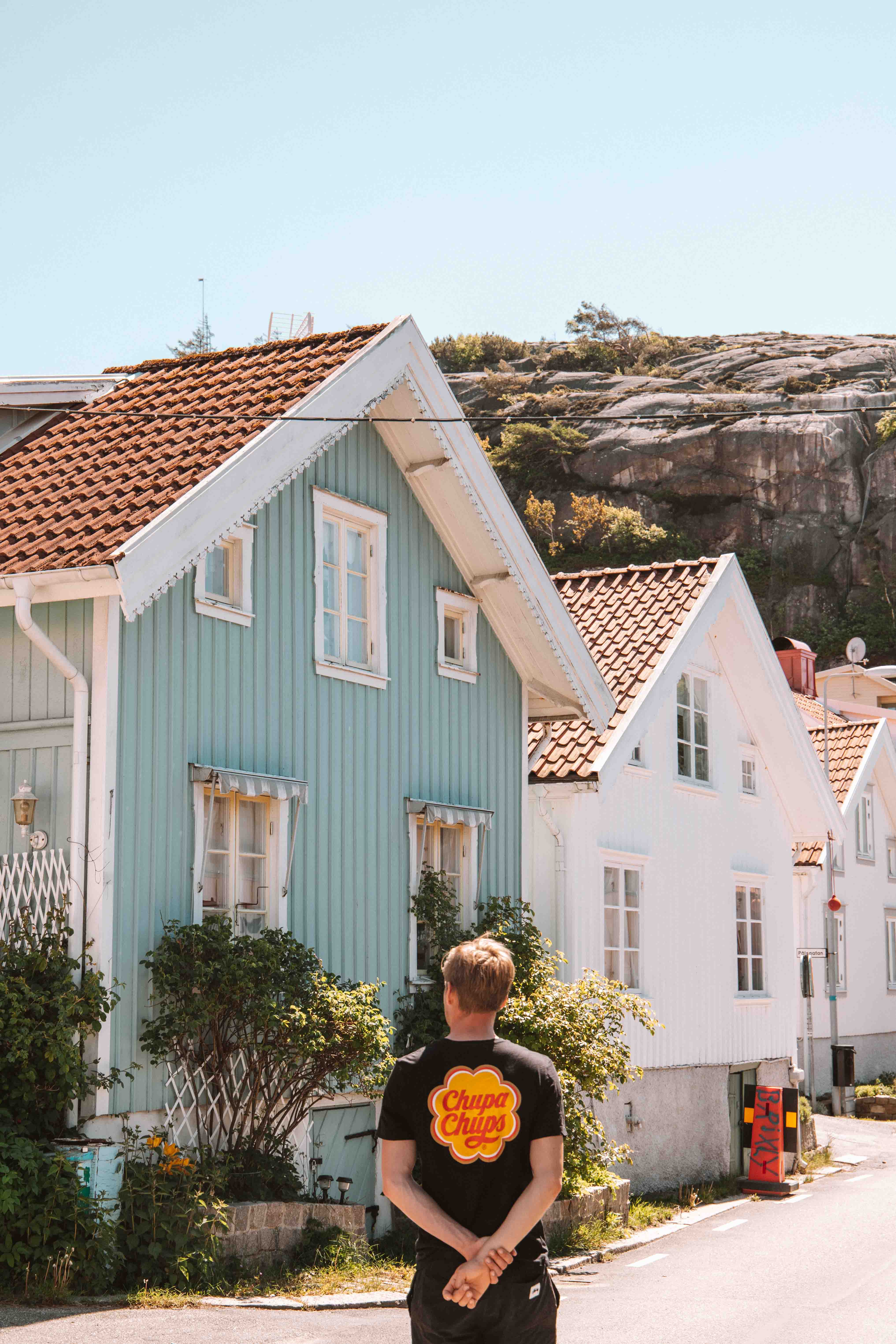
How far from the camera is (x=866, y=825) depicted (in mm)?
34406

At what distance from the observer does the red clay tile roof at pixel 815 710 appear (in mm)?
35438

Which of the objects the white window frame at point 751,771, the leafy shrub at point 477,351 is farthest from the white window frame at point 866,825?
the leafy shrub at point 477,351

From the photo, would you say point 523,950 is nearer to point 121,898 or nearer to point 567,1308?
point 567,1308

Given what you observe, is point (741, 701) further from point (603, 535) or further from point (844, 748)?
point (603, 535)

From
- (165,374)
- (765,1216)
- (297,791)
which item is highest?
(165,374)

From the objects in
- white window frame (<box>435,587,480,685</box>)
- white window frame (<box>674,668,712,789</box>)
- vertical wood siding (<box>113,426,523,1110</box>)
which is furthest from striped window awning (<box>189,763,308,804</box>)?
white window frame (<box>674,668,712,789</box>)

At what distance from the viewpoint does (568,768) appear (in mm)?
16328

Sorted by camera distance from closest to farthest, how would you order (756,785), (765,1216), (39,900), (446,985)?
(446,985), (39,900), (765,1216), (756,785)

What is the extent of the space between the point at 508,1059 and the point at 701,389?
7522 centimetres

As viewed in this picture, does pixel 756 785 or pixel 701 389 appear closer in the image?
pixel 756 785

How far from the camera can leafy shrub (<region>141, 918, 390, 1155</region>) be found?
33.4 feet

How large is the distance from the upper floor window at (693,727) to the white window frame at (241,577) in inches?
332

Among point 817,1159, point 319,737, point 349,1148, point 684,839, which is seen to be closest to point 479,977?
point 319,737

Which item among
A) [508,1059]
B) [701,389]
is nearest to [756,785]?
[508,1059]
